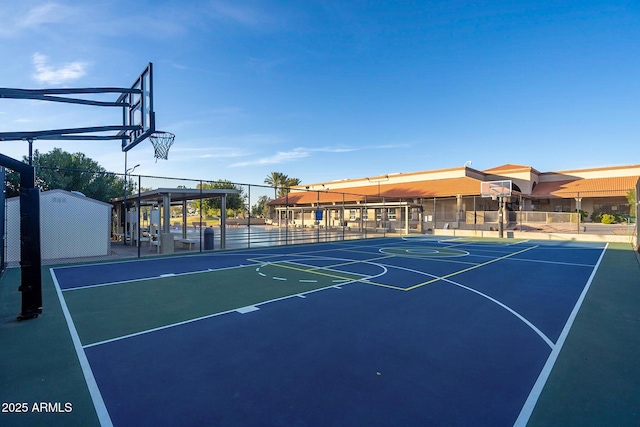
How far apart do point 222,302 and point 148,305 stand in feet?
5.14

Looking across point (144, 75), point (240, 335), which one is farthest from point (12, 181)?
point (240, 335)

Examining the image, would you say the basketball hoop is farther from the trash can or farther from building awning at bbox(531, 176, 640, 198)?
building awning at bbox(531, 176, 640, 198)

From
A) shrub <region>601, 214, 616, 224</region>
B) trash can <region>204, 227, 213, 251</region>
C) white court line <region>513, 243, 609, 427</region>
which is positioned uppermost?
shrub <region>601, 214, 616, 224</region>

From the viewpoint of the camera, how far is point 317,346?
516 cm

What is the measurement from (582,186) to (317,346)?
53.0m

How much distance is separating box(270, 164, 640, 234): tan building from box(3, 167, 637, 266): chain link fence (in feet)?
0.56

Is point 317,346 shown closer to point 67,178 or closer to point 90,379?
point 90,379

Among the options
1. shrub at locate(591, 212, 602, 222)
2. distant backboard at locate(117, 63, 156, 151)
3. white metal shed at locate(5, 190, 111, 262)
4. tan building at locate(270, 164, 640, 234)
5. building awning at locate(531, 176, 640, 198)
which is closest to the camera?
distant backboard at locate(117, 63, 156, 151)

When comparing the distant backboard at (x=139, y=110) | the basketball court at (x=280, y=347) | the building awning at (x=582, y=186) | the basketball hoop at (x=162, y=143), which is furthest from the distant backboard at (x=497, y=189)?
the distant backboard at (x=139, y=110)

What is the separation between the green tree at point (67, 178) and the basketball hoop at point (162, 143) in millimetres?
12197

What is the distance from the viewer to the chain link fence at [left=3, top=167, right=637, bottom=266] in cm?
1516

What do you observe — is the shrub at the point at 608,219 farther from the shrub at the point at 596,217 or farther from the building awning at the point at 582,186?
the building awning at the point at 582,186

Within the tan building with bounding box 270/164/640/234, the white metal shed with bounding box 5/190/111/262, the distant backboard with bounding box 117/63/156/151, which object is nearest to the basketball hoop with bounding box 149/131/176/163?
the distant backboard with bounding box 117/63/156/151

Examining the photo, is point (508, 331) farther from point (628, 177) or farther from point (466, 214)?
point (628, 177)
